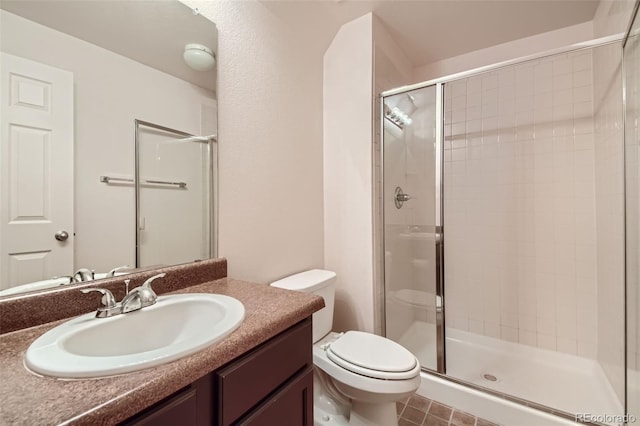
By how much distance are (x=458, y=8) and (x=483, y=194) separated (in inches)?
51.7

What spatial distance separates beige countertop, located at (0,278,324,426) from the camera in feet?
1.32

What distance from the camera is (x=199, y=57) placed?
1170 mm

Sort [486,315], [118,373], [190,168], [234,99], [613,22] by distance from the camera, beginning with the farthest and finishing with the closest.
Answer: [486,315] < [613,22] < [234,99] < [190,168] < [118,373]

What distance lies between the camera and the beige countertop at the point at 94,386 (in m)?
0.40

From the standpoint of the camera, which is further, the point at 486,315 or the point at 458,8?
the point at 486,315

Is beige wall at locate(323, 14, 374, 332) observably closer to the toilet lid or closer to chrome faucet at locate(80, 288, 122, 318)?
the toilet lid

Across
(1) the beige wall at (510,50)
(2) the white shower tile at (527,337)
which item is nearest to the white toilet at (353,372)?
(2) the white shower tile at (527,337)

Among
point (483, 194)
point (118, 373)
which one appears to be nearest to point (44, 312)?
point (118, 373)

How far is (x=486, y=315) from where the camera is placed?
2.15 meters

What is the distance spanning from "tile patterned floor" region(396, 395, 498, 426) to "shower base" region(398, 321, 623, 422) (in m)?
0.20

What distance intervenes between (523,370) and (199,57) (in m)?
2.66

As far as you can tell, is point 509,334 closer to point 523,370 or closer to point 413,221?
point 523,370

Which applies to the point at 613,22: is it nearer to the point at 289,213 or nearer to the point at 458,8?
the point at 458,8

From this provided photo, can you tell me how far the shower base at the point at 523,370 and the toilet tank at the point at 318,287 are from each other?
778mm
